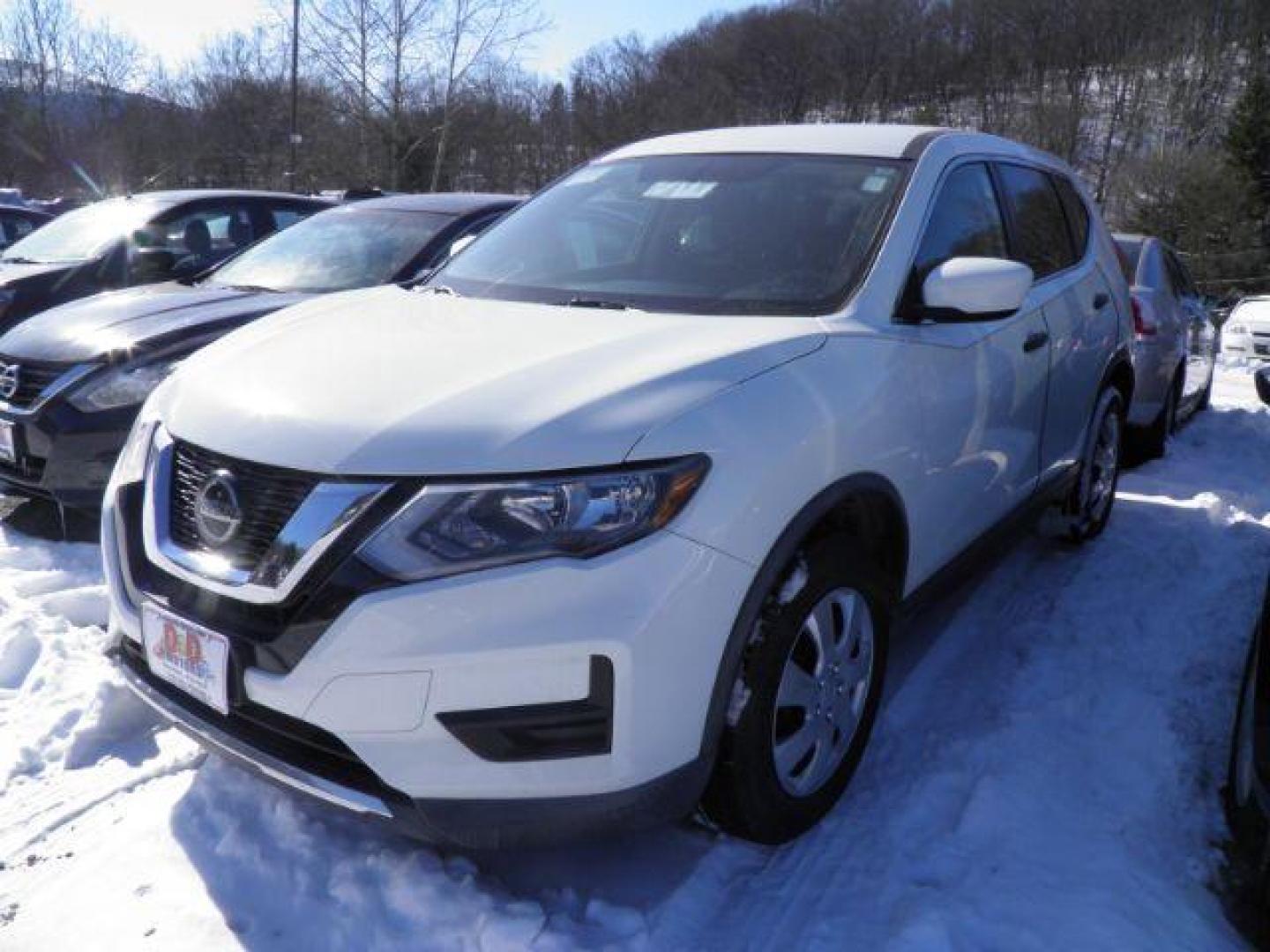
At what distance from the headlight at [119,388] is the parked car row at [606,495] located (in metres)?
1.64

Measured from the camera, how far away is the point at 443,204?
5805 millimetres

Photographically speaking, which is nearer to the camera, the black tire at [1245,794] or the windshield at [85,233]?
the black tire at [1245,794]

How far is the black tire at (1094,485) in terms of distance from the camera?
4.38m

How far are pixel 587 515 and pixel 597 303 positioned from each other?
3.33 ft

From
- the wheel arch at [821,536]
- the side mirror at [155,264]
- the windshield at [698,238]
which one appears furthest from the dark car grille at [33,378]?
the wheel arch at [821,536]

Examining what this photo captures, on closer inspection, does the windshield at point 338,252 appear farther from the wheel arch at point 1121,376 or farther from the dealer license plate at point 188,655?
the wheel arch at point 1121,376

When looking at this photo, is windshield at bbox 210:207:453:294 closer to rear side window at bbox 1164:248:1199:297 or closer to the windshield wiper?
the windshield wiper

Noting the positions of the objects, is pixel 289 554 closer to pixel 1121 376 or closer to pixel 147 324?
pixel 147 324

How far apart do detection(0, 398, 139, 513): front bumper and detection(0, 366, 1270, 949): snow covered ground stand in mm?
851

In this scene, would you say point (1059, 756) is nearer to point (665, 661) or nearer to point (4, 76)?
point (665, 661)

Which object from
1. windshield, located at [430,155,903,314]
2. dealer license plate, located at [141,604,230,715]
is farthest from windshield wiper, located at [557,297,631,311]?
dealer license plate, located at [141,604,230,715]

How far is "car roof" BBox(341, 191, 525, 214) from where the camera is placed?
568 cm

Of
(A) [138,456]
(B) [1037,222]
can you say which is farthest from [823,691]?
(B) [1037,222]

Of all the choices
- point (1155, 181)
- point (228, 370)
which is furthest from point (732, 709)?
point (1155, 181)
